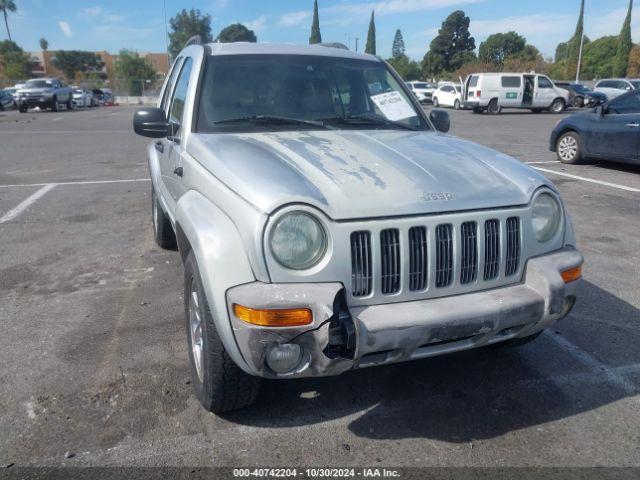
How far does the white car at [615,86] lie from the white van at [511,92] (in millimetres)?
2936

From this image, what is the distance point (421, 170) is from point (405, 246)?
1.76ft

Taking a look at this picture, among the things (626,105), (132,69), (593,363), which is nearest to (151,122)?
(593,363)

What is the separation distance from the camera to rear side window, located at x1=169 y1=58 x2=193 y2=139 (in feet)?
12.3

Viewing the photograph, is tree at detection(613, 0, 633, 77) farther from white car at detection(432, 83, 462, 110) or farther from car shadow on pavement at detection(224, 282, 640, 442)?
car shadow on pavement at detection(224, 282, 640, 442)

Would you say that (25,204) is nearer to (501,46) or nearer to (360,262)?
(360,262)

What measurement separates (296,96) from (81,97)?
41856 mm

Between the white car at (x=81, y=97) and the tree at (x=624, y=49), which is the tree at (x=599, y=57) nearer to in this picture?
the tree at (x=624, y=49)

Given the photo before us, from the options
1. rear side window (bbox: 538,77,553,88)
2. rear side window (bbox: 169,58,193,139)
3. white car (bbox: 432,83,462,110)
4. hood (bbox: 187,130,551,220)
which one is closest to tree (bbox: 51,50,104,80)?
white car (bbox: 432,83,462,110)

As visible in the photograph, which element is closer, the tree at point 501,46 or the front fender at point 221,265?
the front fender at point 221,265

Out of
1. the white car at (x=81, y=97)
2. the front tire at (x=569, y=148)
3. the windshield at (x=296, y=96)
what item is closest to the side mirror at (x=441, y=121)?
the windshield at (x=296, y=96)

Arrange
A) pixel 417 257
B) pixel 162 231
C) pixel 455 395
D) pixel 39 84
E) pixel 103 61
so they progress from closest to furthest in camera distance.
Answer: pixel 417 257, pixel 455 395, pixel 162 231, pixel 39 84, pixel 103 61

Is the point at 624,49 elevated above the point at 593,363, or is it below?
above

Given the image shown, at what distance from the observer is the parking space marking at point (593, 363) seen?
305cm

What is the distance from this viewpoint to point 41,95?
31.1m
